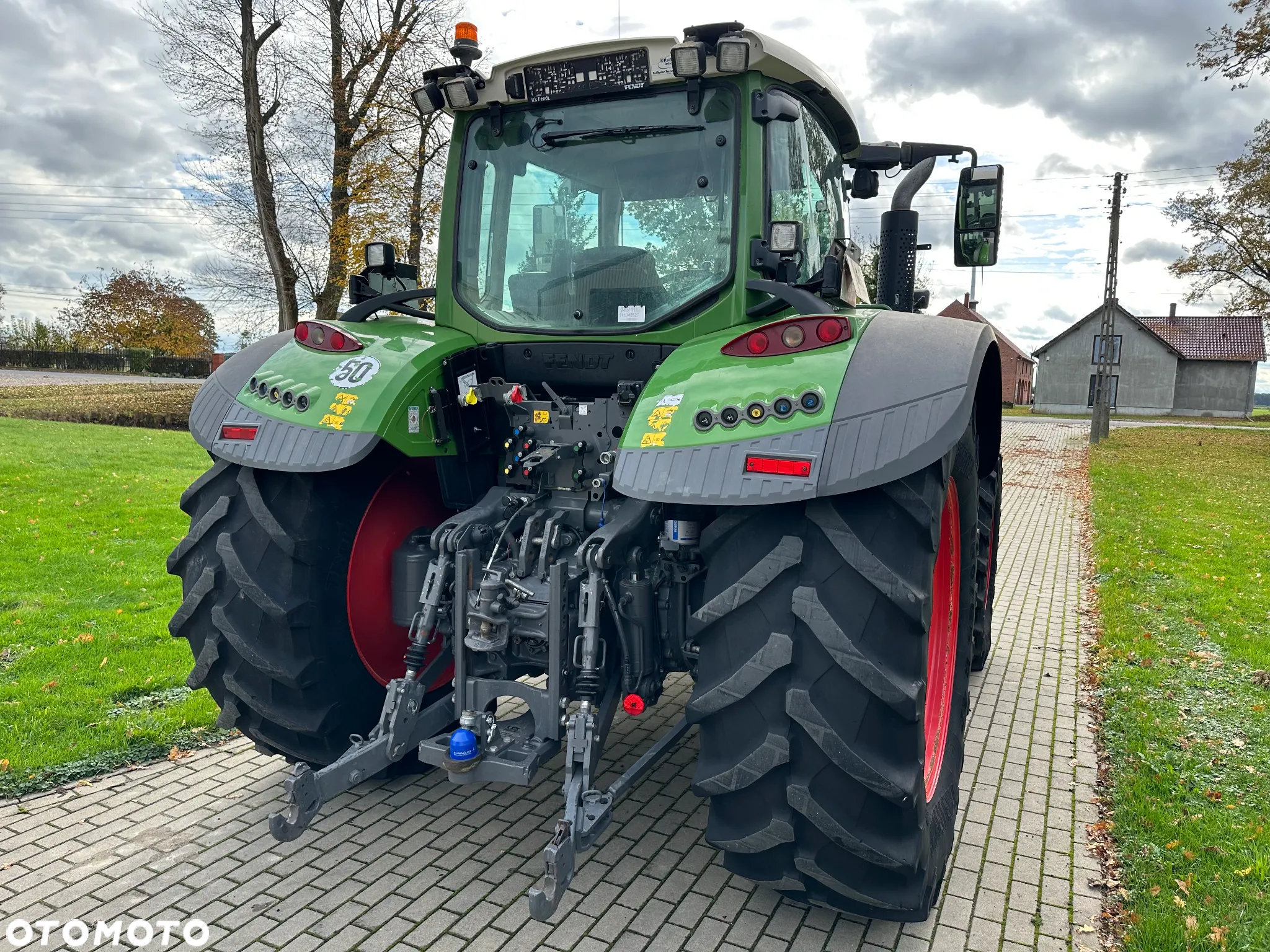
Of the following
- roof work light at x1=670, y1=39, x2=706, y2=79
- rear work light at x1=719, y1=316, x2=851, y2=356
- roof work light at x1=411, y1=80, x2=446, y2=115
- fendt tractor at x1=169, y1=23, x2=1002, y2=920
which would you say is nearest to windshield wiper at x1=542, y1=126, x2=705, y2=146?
fendt tractor at x1=169, y1=23, x2=1002, y2=920

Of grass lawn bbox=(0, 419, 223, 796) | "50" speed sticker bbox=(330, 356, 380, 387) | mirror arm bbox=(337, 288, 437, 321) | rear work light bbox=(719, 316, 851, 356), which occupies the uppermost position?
mirror arm bbox=(337, 288, 437, 321)

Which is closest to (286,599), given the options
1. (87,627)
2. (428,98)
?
(428,98)

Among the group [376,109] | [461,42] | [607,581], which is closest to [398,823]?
[607,581]

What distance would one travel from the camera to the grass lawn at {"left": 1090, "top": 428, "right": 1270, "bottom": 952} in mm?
3102

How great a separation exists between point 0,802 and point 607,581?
9.27 feet

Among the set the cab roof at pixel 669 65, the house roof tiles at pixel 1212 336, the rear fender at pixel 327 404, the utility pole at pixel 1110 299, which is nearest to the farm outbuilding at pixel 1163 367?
the house roof tiles at pixel 1212 336

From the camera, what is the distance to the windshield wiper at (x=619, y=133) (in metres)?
3.23

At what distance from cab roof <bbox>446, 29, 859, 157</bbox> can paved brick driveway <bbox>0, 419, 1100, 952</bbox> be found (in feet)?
9.33

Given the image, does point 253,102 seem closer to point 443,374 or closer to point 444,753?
point 443,374

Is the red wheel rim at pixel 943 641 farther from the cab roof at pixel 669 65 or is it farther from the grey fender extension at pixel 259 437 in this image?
the grey fender extension at pixel 259 437

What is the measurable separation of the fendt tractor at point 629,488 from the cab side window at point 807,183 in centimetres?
2

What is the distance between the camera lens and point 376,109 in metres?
16.0

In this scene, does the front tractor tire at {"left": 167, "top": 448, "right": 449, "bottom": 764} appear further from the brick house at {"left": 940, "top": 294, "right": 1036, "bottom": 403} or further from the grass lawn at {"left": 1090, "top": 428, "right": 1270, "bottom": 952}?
the brick house at {"left": 940, "top": 294, "right": 1036, "bottom": 403}

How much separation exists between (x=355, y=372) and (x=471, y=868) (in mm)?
1846
